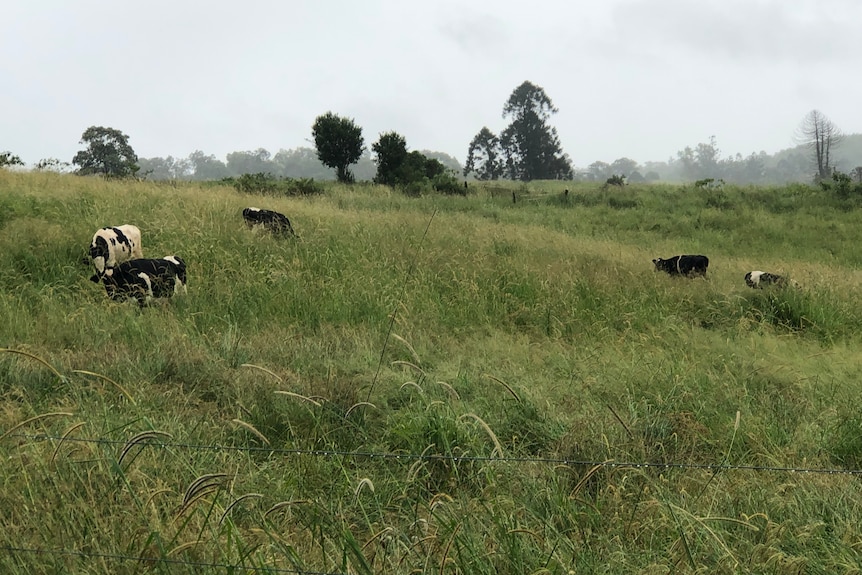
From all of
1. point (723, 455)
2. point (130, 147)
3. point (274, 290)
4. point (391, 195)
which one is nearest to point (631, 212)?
point (391, 195)

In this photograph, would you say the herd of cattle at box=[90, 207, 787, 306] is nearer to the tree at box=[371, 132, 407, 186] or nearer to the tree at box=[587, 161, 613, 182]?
the tree at box=[371, 132, 407, 186]

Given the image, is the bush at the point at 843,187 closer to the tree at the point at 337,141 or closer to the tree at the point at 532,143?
the tree at the point at 337,141

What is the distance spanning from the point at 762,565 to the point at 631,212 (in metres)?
17.9

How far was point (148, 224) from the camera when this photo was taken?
8.20 m

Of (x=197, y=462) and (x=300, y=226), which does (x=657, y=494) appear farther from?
(x=300, y=226)

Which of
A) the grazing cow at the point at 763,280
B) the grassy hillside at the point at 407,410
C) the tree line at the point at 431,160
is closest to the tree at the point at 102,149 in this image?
the tree line at the point at 431,160

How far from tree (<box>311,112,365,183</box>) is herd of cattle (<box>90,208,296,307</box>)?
18.6m

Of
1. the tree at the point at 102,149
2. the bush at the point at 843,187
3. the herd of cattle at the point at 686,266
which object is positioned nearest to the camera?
the herd of cattle at the point at 686,266

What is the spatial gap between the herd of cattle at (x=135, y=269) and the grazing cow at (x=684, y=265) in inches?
6.6

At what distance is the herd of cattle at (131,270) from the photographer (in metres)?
5.52

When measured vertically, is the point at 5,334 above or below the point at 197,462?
above

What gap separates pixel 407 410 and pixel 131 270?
4033mm

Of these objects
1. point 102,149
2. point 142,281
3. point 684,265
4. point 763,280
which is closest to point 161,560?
point 142,281

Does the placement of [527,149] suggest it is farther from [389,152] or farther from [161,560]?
[161,560]
